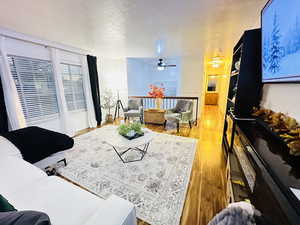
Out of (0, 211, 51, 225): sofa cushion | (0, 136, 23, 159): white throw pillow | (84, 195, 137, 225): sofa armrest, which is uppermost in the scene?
(0, 211, 51, 225): sofa cushion

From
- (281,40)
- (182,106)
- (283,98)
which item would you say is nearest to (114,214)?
(281,40)

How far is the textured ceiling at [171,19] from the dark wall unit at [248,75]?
1.25 ft

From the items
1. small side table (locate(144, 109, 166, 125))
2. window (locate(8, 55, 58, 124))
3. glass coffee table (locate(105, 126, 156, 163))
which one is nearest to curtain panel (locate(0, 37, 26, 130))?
window (locate(8, 55, 58, 124))

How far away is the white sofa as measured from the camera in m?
0.83

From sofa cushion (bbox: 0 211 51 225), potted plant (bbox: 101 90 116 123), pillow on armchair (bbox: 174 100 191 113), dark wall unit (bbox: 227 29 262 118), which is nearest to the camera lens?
sofa cushion (bbox: 0 211 51 225)

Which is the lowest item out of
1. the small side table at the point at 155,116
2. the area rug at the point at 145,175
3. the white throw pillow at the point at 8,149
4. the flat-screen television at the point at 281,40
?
the area rug at the point at 145,175

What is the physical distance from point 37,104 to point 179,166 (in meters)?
3.41

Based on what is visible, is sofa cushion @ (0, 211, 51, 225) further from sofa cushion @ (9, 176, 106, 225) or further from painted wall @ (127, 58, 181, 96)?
painted wall @ (127, 58, 181, 96)

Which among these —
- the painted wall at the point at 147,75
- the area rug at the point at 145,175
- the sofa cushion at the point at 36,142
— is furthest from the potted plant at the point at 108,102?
the sofa cushion at the point at 36,142

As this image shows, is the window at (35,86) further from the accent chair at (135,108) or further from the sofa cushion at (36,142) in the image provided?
the accent chair at (135,108)

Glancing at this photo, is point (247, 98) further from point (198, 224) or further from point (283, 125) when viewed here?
point (198, 224)

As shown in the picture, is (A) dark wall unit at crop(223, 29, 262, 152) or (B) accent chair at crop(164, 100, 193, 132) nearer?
(A) dark wall unit at crop(223, 29, 262, 152)

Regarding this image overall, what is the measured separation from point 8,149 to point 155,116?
10.7 feet

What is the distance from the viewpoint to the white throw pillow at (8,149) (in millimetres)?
1507
